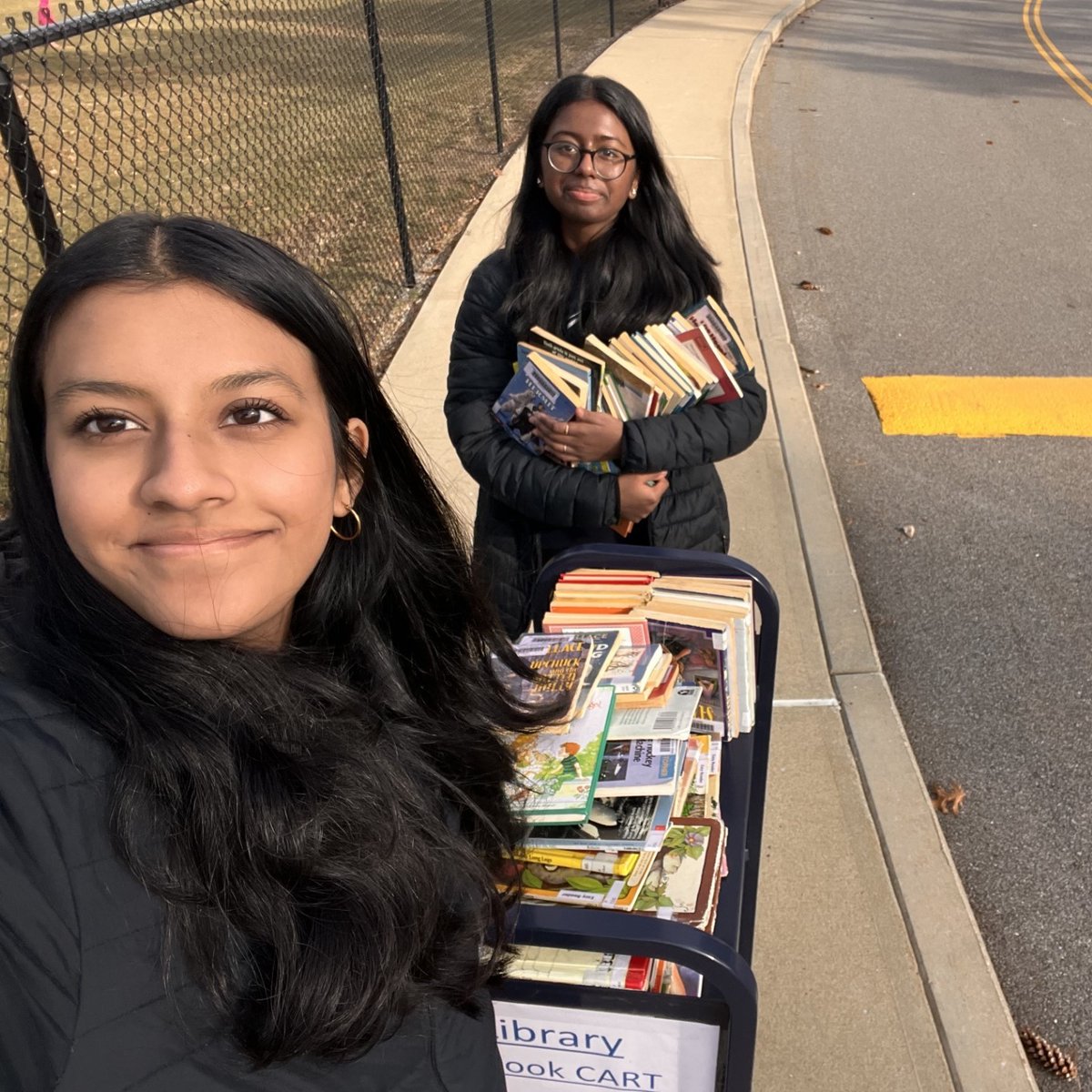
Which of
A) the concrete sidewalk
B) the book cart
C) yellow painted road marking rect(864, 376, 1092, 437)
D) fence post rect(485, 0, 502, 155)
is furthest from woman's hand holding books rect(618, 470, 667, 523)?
fence post rect(485, 0, 502, 155)

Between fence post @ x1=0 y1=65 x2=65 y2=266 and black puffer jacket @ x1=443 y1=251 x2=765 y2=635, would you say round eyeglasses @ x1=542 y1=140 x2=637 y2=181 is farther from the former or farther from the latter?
fence post @ x1=0 y1=65 x2=65 y2=266

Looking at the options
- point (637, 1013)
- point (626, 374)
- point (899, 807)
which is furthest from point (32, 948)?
point (899, 807)

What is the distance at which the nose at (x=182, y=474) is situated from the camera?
3.82ft

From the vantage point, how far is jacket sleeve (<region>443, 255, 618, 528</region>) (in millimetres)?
2738

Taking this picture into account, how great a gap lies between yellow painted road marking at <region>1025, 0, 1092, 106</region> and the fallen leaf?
37.0 ft

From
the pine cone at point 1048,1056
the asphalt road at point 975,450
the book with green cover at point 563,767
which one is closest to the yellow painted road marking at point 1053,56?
the asphalt road at point 975,450

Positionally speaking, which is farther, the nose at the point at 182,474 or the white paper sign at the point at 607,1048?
the white paper sign at the point at 607,1048

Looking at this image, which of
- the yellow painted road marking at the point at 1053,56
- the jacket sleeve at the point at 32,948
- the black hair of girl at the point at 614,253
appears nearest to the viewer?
the jacket sleeve at the point at 32,948

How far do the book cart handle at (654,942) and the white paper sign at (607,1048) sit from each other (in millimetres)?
96

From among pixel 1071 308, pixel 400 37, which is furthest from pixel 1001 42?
pixel 1071 308

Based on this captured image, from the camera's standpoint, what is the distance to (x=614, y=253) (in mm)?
2857

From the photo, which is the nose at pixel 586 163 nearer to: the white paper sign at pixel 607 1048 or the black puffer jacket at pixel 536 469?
the black puffer jacket at pixel 536 469

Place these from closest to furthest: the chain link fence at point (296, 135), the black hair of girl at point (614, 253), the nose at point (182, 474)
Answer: the nose at point (182, 474) < the black hair of girl at point (614, 253) < the chain link fence at point (296, 135)

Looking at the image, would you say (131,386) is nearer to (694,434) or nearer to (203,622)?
(203,622)
